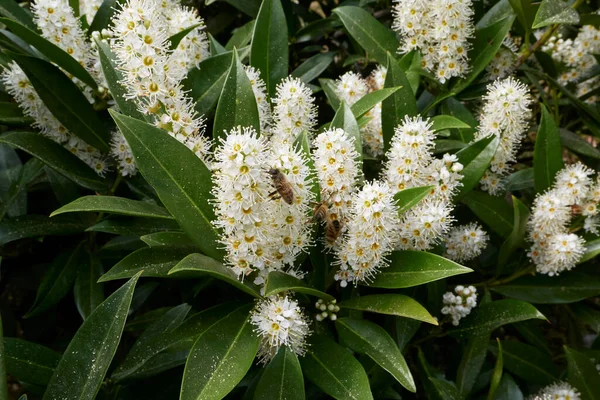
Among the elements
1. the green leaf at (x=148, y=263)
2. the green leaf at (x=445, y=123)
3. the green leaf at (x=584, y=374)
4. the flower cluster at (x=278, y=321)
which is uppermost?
the green leaf at (x=148, y=263)

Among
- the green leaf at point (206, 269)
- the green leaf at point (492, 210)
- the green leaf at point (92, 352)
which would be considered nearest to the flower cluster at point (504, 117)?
the green leaf at point (492, 210)

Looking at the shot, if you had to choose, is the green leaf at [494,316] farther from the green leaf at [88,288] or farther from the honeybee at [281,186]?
the green leaf at [88,288]

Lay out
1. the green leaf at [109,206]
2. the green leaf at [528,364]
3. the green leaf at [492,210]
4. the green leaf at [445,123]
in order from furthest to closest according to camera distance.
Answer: the green leaf at [528,364] < the green leaf at [492,210] < the green leaf at [445,123] < the green leaf at [109,206]

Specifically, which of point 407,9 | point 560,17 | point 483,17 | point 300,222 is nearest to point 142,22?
point 300,222

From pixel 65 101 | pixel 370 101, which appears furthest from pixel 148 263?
pixel 370 101

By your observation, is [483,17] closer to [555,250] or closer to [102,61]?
[555,250]

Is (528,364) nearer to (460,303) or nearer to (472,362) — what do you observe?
(472,362)
